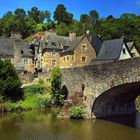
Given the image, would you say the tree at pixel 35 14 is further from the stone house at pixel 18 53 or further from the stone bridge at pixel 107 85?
the stone bridge at pixel 107 85

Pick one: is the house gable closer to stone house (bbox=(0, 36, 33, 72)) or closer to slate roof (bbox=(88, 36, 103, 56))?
slate roof (bbox=(88, 36, 103, 56))

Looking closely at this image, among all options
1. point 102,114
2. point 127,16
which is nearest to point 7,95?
point 102,114

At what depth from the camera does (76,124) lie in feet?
84.3

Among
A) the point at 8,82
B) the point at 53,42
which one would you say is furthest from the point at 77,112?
the point at 53,42

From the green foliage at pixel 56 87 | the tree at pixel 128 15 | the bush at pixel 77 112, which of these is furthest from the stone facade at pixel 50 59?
the tree at pixel 128 15

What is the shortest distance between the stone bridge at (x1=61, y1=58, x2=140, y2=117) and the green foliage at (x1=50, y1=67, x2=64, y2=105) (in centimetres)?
188

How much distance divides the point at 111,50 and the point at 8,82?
→ 18121 millimetres

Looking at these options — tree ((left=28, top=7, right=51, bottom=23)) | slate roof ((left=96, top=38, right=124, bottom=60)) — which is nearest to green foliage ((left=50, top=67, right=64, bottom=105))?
slate roof ((left=96, top=38, right=124, bottom=60))

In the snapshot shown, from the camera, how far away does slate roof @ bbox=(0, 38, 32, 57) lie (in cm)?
5398

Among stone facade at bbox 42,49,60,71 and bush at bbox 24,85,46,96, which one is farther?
stone facade at bbox 42,49,60,71

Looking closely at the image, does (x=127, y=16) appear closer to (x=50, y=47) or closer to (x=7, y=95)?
(x=50, y=47)

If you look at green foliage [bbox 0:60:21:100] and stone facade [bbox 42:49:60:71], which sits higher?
stone facade [bbox 42:49:60:71]

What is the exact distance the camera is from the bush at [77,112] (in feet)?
89.5

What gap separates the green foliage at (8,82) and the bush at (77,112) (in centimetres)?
1030
